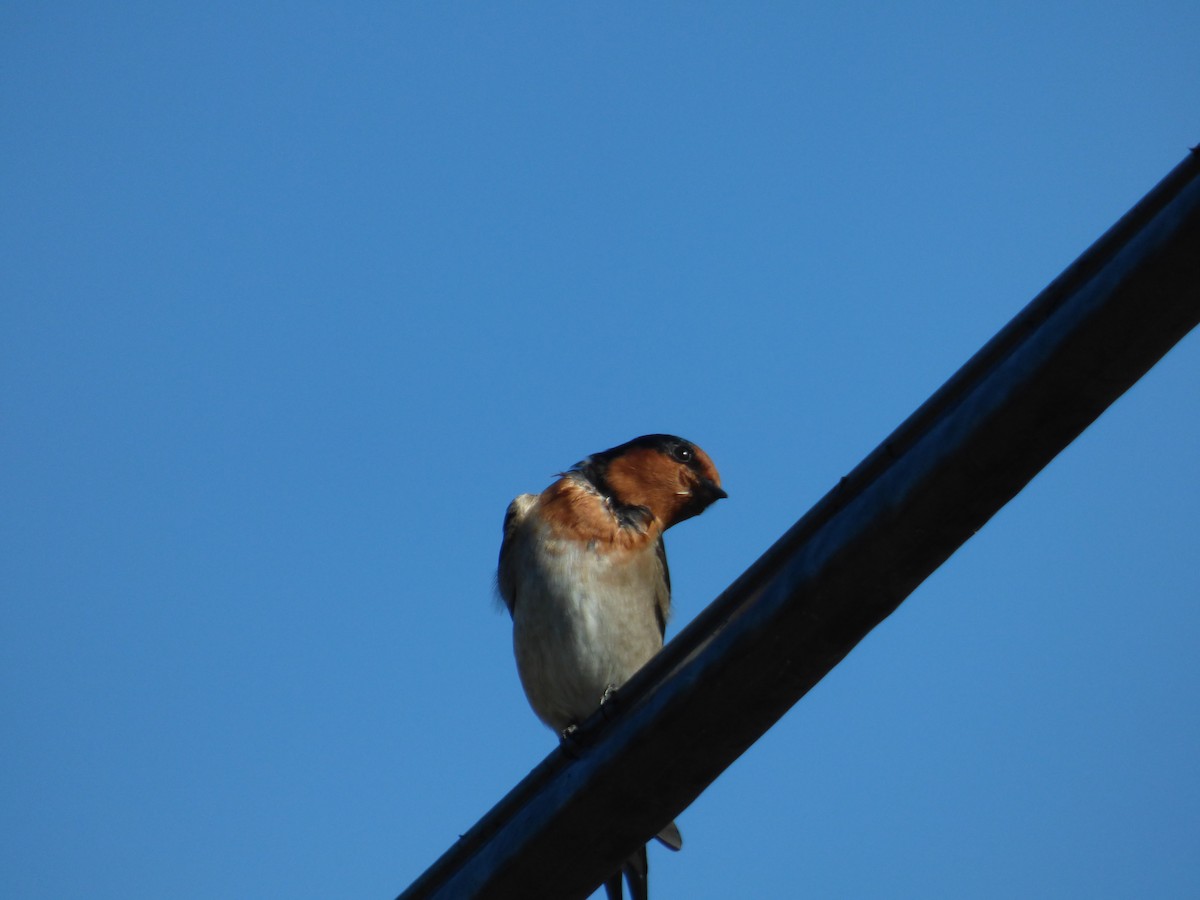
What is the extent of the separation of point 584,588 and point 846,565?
3908mm

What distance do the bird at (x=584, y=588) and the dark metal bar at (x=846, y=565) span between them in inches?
118

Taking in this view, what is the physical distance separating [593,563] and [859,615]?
3.89 metres

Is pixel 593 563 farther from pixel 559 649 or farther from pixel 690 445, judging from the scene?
pixel 690 445

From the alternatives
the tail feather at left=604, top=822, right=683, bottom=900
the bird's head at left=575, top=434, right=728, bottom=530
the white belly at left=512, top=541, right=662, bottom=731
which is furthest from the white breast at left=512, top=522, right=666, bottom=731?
the tail feather at left=604, top=822, right=683, bottom=900

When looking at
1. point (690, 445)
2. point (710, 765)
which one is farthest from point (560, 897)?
point (690, 445)

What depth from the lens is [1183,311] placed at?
9.03 ft

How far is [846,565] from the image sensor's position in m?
3.13

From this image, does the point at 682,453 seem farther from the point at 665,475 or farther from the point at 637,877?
the point at 637,877

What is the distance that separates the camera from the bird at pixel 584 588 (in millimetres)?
6941

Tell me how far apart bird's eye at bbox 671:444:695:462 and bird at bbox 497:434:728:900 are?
1.15 feet

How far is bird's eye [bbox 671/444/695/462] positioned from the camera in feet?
26.3

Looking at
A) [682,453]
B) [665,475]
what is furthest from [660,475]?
[682,453]

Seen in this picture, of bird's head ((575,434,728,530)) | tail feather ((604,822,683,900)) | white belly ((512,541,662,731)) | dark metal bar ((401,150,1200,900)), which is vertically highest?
bird's head ((575,434,728,530))

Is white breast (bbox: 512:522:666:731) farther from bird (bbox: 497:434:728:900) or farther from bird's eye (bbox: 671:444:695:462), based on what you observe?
bird's eye (bbox: 671:444:695:462)
